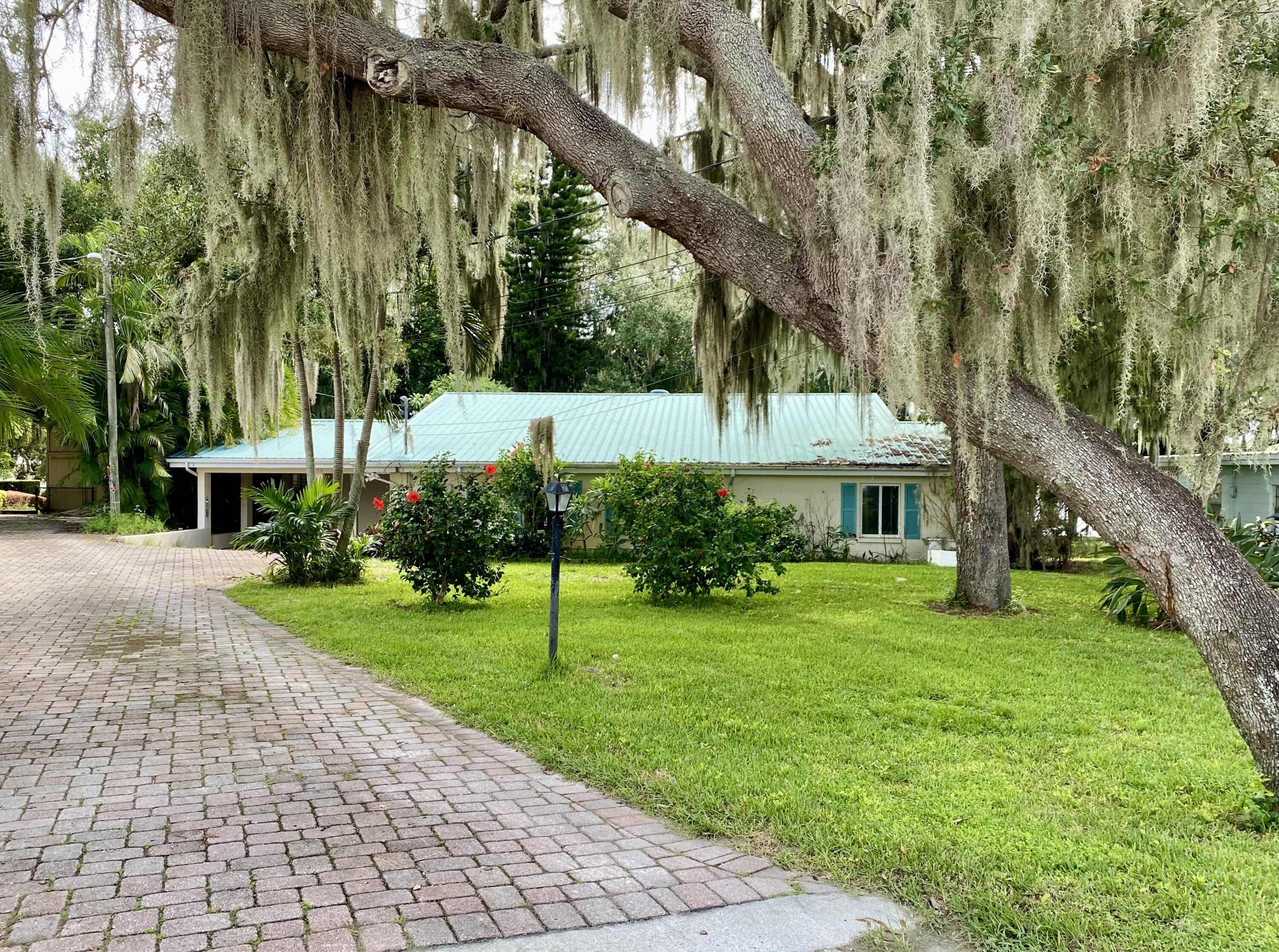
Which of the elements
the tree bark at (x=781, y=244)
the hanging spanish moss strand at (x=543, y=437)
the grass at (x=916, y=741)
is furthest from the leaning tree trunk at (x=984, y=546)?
the tree bark at (x=781, y=244)

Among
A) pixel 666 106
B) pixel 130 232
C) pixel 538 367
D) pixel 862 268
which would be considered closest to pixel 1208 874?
pixel 862 268

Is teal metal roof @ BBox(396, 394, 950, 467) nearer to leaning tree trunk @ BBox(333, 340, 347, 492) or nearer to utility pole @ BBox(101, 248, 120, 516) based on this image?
leaning tree trunk @ BBox(333, 340, 347, 492)

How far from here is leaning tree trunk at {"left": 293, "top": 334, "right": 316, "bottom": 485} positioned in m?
13.3

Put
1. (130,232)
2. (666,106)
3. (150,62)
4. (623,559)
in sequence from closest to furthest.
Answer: (150,62), (666,106), (130,232), (623,559)

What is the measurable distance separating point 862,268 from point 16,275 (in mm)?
22774

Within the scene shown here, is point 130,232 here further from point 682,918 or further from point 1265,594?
point 1265,594

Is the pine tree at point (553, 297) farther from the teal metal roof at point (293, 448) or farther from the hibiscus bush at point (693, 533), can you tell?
the hibiscus bush at point (693, 533)

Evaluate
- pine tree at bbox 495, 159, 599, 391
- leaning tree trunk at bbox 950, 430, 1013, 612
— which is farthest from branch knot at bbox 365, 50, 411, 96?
pine tree at bbox 495, 159, 599, 391

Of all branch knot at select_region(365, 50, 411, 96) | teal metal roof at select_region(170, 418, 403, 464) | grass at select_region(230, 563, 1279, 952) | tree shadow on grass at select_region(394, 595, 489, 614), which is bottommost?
grass at select_region(230, 563, 1279, 952)

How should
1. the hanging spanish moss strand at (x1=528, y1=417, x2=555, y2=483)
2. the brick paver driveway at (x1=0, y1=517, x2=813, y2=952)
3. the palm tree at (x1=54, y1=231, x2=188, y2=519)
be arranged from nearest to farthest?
the brick paver driveway at (x1=0, y1=517, x2=813, y2=952) < the hanging spanish moss strand at (x1=528, y1=417, x2=555, y2=483) < the palm tree at (x1=54, y1=231, x2=188, y2=519)

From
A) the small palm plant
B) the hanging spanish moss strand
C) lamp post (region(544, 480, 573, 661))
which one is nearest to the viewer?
lamp post (region(544, 480, 573, 661))

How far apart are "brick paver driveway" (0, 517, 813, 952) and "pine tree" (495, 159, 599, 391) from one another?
74.0 feet

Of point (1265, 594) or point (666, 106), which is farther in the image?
point (666, 106)

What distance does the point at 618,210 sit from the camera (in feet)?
14.4
